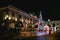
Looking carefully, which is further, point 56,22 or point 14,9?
point 56,22

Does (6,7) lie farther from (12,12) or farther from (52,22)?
(52,22)

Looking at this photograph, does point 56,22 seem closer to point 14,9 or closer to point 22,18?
point 22,18

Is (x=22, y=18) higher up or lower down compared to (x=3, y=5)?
lower down

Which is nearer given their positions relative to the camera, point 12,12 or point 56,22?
point 12,12

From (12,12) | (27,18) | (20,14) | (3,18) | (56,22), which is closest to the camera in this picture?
(3,18)

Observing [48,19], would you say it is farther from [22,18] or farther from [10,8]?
[10,8]

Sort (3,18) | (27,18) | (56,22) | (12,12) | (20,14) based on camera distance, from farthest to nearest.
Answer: (56,22) < (27,18) < (20,14) < (12,12) < (3,18)

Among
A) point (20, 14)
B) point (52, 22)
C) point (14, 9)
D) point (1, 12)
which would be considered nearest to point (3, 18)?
point (1, 12)

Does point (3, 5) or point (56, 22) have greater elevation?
point (3, 5)

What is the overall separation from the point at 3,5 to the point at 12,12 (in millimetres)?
6505

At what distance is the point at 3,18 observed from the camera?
248ft

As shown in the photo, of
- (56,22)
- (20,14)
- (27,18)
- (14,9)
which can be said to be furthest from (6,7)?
(56,22)

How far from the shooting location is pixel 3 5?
76938mm

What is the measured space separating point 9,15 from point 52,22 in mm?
86201
